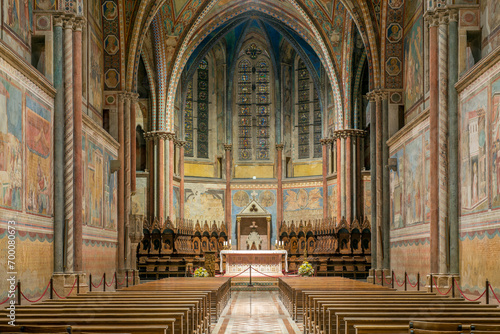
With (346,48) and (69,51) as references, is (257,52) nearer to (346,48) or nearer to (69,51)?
(346,48)

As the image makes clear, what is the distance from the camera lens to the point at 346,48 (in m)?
30.6

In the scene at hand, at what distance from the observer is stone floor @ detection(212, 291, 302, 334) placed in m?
13.4

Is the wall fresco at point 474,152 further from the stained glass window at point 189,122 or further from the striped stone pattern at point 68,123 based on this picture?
the stained glass window at point 189,122

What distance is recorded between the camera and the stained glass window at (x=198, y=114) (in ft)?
128

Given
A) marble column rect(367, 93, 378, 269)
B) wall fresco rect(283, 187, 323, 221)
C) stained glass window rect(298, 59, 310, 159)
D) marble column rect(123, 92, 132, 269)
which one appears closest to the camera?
marble column rect(123, 92, 132, 269)

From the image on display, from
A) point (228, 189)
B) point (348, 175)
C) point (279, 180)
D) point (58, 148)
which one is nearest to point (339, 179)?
point (348, 175)

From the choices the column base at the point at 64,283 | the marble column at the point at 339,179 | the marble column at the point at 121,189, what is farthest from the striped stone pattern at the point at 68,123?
the marble column at the point at 339,179

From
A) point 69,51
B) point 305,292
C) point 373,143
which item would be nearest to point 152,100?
point 373,143

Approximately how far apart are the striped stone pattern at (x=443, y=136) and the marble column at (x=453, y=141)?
79mm

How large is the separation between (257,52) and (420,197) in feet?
75.3

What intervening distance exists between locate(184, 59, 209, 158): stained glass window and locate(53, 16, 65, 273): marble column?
2212 cm

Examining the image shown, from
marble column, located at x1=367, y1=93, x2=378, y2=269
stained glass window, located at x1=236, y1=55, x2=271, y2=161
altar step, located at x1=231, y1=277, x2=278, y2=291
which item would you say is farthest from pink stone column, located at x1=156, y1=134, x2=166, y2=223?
marble column, located at x1=367, y1=93, x2=378, y2=269

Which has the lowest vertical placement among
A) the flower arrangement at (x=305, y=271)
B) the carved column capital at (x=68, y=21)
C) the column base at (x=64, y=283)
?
the flower arrangement at (x=305, y=271)

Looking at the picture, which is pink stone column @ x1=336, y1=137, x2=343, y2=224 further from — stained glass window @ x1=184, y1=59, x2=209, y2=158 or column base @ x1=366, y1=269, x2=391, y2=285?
stained glass window @ x1=184, y1=59, x2=209, y2=158
